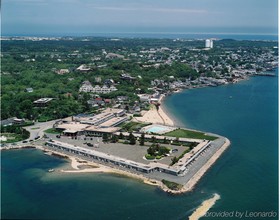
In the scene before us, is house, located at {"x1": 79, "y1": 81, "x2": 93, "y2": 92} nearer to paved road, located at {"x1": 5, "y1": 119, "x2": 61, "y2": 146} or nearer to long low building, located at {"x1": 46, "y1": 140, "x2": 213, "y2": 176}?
paved road, located at {"x1": 5, "y1": 119, "x2": 61, "y2": 146}

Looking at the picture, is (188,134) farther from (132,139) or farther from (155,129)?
(132,139)

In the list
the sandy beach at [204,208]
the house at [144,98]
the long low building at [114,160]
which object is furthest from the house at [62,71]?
the sandy beach at [204,208]

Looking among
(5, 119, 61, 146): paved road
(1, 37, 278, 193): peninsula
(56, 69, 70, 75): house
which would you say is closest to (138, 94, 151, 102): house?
(1, 37, 278, 193): peninsula

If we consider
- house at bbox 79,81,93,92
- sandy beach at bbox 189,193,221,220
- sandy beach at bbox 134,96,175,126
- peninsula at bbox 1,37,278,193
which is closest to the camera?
sandy beach at bbox 189,193,221,220

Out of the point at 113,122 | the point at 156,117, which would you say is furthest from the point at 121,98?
the point at 113,122

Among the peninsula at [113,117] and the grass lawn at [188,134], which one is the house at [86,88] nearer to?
the peninsula at [113,117]

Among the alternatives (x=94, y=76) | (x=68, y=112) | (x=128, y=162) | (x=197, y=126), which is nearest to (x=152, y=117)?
(x=197, y=126)

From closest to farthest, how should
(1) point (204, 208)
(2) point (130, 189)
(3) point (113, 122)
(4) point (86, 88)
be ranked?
(1) point (204, 208)
(2) point (130, 189)
(3) point (113, 122)
(4) point (86, 88)

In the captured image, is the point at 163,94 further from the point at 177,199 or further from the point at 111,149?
the point at 177,199
